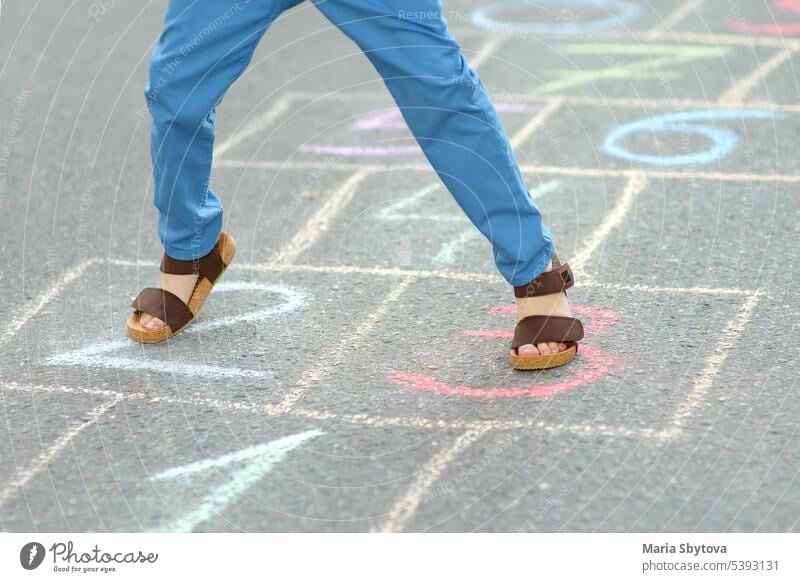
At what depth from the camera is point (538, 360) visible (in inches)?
133

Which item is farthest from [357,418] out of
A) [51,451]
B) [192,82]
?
[192,82]

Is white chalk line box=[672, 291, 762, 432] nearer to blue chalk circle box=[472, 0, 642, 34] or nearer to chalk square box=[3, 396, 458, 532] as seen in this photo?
chalk square box=[3, 396, 458, 532]

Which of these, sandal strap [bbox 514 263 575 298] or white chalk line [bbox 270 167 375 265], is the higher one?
sandal strap [bbox 514 263 575 298]

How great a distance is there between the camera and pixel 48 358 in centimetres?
363

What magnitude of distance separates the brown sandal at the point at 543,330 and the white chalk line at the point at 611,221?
684 millimetres

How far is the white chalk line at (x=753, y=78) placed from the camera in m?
5.74

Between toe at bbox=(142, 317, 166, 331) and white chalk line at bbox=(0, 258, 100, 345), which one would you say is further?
white chalk line at bbox=(0, 258, 100, 345)

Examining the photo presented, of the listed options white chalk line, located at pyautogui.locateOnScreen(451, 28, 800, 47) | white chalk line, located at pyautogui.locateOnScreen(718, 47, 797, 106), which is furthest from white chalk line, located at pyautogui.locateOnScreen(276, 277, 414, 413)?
white chalk line, located at pyautogui.locateOnScreen(451, 28, 800, 47)

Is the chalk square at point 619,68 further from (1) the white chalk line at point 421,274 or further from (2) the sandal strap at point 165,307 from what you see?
(2) the sandal strap at point 165,307

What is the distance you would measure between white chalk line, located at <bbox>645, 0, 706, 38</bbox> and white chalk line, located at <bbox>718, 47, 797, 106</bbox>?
684 millimetres

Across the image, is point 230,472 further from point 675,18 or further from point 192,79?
point 675,18

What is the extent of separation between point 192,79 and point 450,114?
653 mm

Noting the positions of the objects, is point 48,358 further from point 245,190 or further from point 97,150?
point 97,150

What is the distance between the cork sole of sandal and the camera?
3377 millimetres
